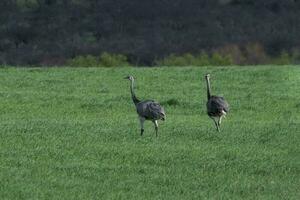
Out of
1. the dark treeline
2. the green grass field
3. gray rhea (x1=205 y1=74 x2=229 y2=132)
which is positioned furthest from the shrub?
gray rhea (x1=205 y1=74 x2=229 y2=132)

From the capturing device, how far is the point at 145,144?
17359mm

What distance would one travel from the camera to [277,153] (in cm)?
1647


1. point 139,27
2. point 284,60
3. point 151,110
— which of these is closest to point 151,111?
point 151,110

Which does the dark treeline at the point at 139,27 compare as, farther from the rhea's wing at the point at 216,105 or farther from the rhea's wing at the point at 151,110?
the rhea's wing at the point at 151,110

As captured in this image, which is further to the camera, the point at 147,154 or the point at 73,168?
the point at 147,154

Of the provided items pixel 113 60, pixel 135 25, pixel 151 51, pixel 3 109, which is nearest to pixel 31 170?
pixel 3 109

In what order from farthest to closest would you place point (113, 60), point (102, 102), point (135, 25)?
point (135, 25)
point (113, 60)
point (102, 102)

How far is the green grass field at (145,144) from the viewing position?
43.8 feet

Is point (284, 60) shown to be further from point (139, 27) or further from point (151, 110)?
point (151, 110)

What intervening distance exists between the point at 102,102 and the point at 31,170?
38.7 ft

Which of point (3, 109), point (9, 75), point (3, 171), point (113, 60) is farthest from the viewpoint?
point (113, 60)

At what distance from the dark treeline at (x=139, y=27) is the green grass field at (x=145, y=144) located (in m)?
32.9

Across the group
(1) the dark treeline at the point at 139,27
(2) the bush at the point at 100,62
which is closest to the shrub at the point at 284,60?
(1) the dark treeline at the point at 139,27

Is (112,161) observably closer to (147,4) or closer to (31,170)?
(31,170)
